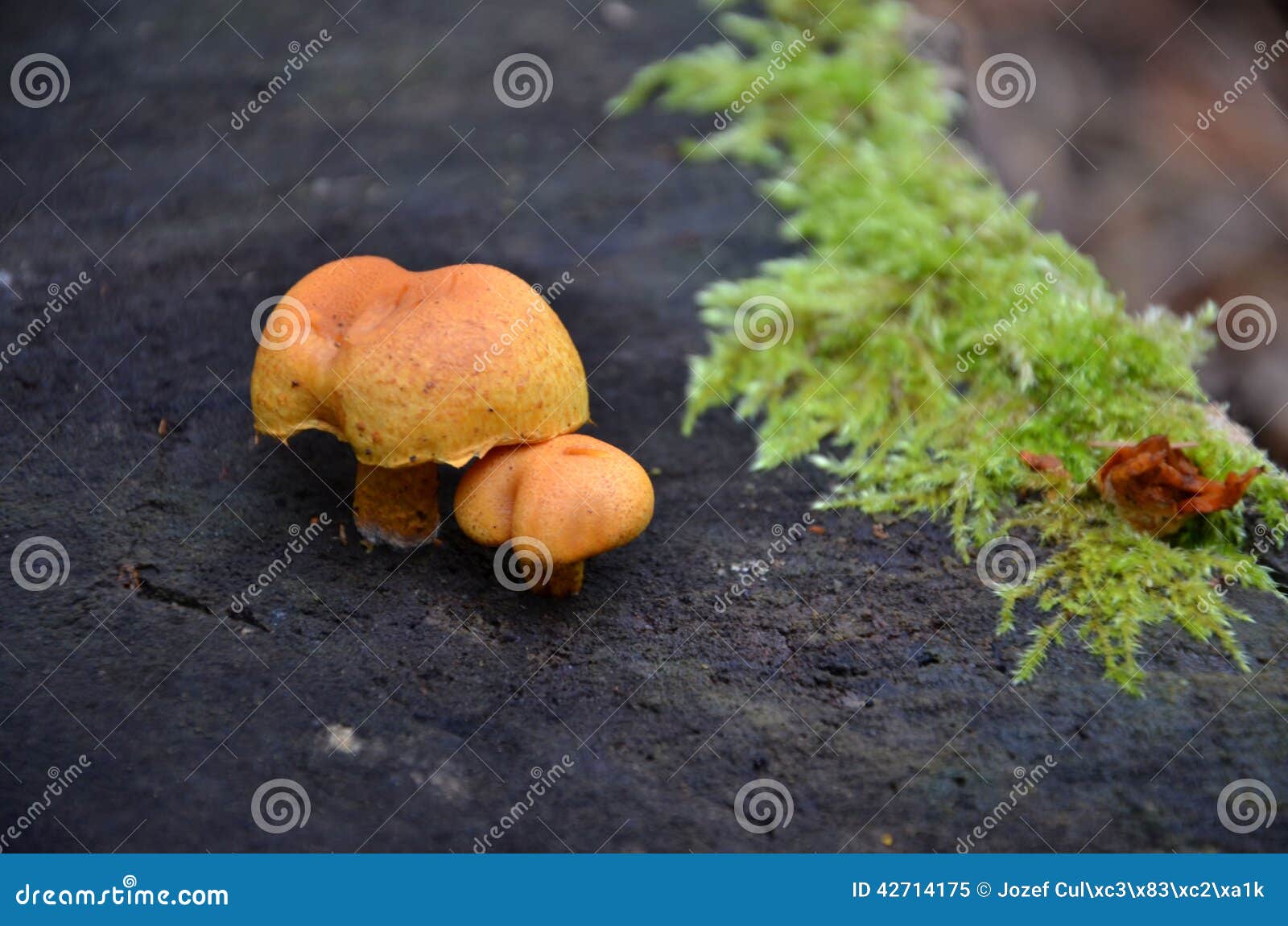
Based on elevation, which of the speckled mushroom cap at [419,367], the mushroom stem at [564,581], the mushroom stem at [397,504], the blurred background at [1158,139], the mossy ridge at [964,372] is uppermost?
the blurred background at [1158,139]

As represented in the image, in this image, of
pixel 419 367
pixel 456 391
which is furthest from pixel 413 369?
pixel 456 391

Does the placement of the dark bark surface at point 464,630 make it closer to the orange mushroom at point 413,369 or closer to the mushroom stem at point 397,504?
the mushroom stem at point 397,504

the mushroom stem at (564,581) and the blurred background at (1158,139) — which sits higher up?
the blurred background at (1158,139)

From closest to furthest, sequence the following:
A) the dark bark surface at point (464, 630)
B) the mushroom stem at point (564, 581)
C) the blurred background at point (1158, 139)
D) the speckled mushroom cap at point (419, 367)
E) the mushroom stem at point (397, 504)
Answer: the dark bark surface at point (464, 630), the speckled mushroom cap at point (419, 367), the mushroom stem at point (564, 581), the mushroom stem at point (397, 504), the blurred background at point (1158, 139)

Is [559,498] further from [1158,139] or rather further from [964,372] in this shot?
[1158,139]

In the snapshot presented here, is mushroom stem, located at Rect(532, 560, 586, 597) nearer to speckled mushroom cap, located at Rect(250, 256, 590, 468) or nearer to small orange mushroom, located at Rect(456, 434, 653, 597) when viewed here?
small orange mushroom, located at Rect(456, 434, 653, 597)

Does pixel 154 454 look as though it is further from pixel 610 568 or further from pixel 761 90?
pixel 761 90

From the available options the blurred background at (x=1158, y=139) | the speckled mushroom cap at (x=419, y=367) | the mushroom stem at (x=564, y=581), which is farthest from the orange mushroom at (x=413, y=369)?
the blurred background at (x=1158, y=139)

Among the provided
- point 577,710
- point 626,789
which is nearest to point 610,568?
point 577,710
